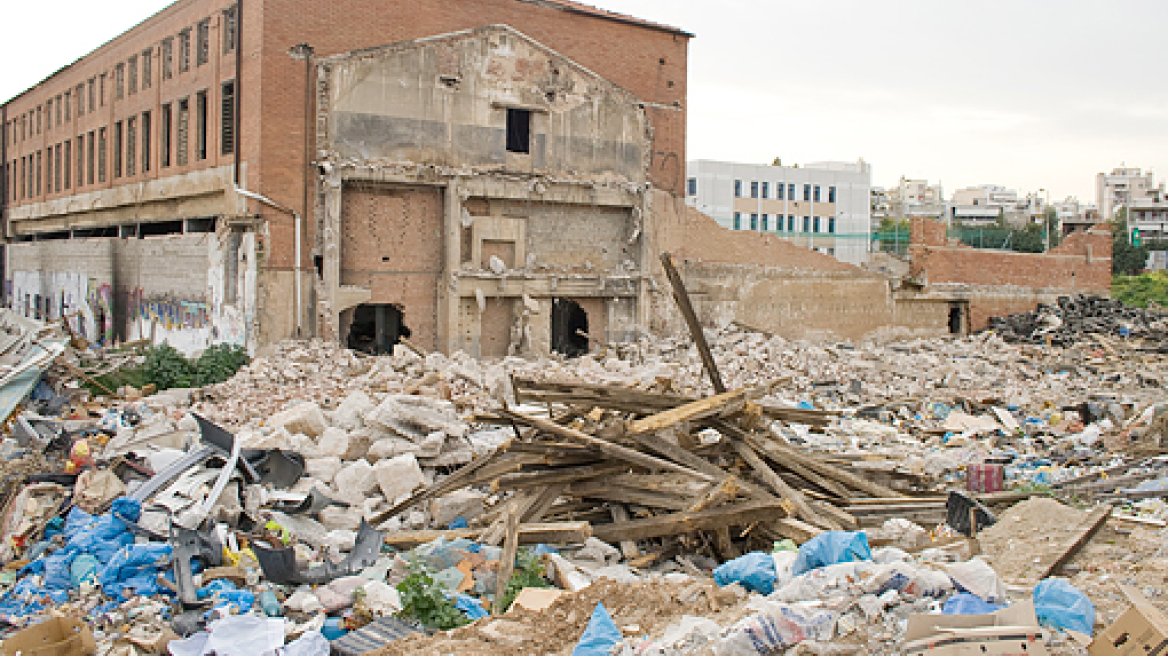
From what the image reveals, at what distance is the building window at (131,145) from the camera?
2364 cm

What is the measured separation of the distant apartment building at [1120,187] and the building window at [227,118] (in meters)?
98.0

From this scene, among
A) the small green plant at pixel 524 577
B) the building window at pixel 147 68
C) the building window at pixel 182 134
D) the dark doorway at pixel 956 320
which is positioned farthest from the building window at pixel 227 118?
the dark doorway at pixel 956 320

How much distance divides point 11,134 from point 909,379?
36.0 m

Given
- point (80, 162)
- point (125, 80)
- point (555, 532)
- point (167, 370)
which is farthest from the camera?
point (80, 162)

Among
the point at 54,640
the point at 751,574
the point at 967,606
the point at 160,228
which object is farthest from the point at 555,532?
the point at 160,228

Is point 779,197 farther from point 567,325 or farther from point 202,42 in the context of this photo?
point 202,42

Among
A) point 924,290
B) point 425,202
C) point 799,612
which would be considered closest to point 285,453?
point 799,612

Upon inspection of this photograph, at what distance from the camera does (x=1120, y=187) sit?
330ft

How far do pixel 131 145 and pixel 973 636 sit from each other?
2506 centimetres

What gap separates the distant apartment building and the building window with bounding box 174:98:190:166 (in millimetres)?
97491

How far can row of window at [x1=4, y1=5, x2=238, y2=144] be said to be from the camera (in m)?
19.7

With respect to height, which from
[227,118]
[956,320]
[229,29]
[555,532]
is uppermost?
[229,29]

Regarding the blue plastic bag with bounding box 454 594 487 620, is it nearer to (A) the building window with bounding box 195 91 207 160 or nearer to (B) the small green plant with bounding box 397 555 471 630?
(B) the small green plant with bounding box 397 555 471 630

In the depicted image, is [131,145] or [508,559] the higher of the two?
[131,145]
